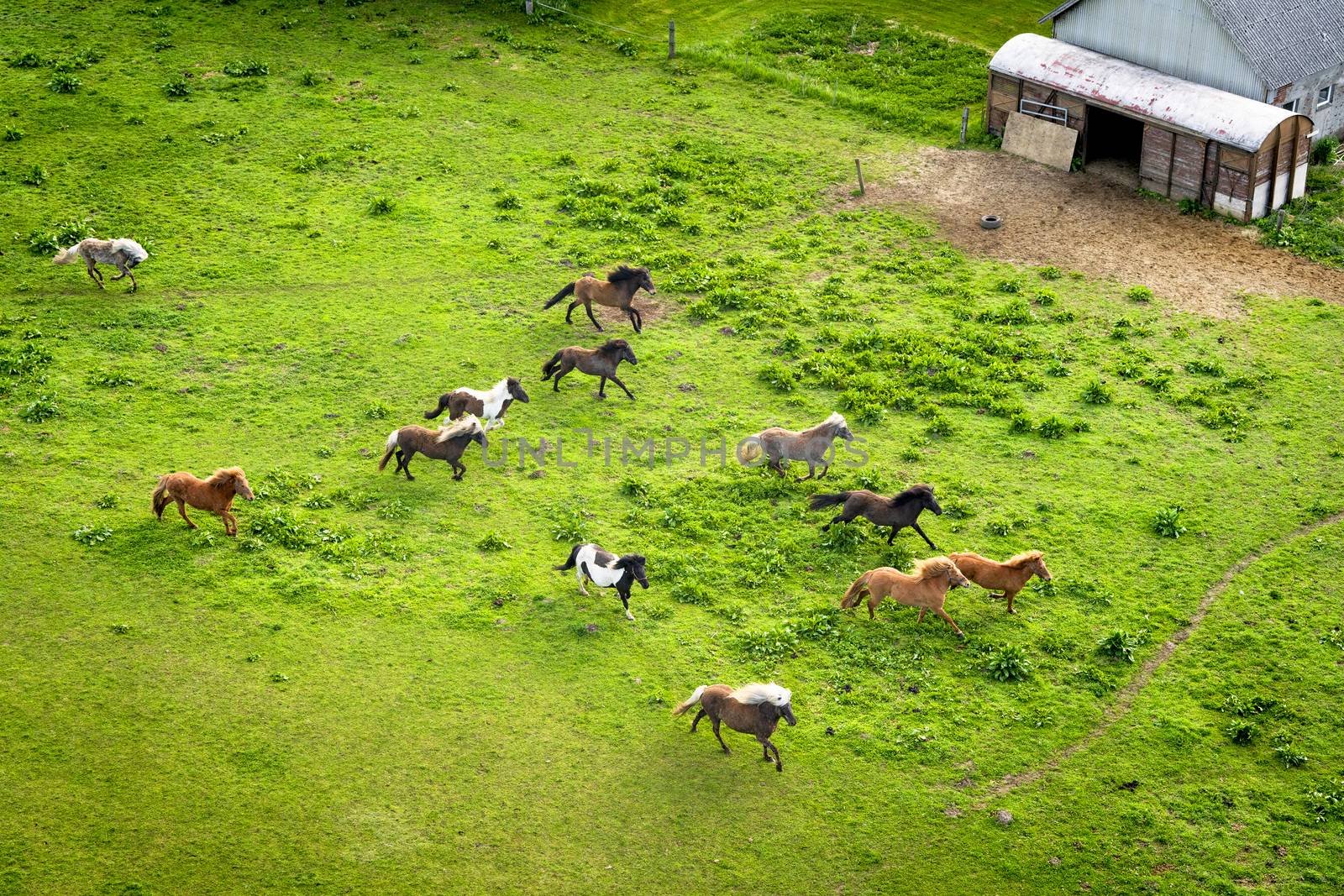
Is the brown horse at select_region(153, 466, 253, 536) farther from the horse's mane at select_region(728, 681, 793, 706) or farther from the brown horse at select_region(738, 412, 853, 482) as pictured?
the horse's mane at select_region(728, 681, 793, 706)

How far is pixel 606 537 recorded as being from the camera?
2319cm

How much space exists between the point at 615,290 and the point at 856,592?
419 inches

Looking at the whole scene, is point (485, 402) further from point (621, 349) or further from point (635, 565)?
point (635, 565)

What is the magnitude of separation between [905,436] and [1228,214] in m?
13.9

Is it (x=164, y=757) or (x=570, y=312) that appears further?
(x=570, y=312)

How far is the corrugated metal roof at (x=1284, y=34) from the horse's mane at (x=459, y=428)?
925 inches

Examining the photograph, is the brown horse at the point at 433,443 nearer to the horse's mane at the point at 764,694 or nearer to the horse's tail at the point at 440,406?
the horse's tail at the point at 440,406

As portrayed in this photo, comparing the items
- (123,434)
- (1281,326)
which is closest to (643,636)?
(123,434)

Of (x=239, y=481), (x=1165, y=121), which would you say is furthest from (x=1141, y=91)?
(x=239, y=481)

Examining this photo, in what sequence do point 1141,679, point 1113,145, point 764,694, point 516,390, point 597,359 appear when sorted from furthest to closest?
point 1113,145
point 597,359
point 516,390
point 1141,679
point 764,694

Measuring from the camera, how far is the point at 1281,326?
1160 inches

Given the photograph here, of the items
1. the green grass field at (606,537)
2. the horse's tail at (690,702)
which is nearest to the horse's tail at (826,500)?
the green grass field at (606,537)

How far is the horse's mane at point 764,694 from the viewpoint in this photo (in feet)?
60.0

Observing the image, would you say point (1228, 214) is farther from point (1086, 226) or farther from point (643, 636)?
point (643, 636)
